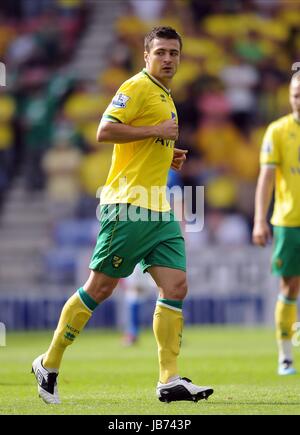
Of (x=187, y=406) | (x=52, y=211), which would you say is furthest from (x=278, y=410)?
(x=52, y=211)

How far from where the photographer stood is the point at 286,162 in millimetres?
9141

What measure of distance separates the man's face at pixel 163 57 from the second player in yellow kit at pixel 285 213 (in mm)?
2275

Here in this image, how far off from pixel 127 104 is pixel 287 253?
276 cm

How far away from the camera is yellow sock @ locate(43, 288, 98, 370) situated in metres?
6.83

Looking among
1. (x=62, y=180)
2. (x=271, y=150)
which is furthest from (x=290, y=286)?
(x=62, y=180)

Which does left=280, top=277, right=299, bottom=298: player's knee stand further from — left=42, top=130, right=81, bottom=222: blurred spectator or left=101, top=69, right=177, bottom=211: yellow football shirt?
left=42, top=130, right=81, bottom=222: blurred spectator

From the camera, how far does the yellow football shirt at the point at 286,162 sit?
29.8 feet

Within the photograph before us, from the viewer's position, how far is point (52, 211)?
20406mm

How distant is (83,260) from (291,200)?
846 cm

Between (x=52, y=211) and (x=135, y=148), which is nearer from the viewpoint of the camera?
(x=135, y=148)

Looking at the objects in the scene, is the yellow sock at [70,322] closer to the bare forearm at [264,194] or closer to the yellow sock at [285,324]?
the bare forearm at [264,194]

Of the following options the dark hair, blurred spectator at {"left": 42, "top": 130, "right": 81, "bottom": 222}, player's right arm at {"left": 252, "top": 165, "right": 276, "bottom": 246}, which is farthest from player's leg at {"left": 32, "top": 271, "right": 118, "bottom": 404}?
blurred spectator at {"left": 42, "top": 130, "right": 81, "bottom": 222}

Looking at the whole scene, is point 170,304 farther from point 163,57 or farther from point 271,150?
point 271,150
